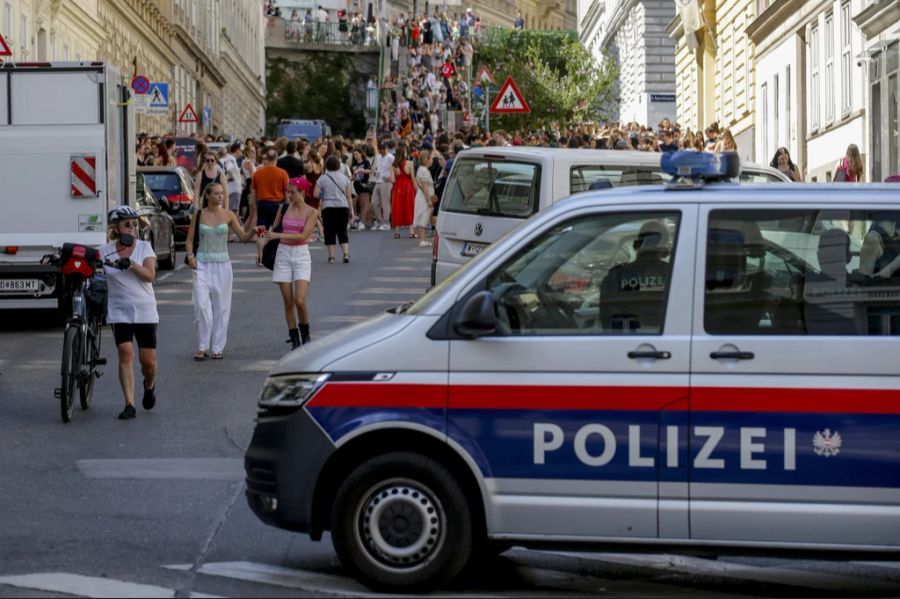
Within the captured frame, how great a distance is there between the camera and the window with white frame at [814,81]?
39.3 meters

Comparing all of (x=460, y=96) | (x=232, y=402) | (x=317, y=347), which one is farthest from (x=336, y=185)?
(x=460, y=96)

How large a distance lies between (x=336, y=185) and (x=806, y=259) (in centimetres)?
2181

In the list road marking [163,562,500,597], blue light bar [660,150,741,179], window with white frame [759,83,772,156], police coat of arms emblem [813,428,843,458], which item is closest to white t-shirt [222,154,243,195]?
window with white frame [759,83,772,156]

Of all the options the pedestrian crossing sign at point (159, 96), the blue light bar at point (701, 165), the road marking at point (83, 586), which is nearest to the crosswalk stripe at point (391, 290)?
the road marking at point (83, 586)

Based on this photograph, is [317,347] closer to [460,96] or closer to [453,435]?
[453,435]

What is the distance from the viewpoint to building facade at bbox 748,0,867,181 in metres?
35.3

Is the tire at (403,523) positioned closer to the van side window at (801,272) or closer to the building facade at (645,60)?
the van side window at (801,272)

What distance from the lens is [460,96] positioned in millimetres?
83938

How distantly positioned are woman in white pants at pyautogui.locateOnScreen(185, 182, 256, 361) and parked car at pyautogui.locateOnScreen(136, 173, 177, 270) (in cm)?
857

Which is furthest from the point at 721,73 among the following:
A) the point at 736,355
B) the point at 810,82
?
the point at 736,355

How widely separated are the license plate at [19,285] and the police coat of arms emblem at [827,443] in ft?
46.0

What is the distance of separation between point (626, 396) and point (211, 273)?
413 inches

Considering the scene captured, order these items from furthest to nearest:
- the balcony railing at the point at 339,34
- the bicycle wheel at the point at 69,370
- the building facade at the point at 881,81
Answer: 1. the balcony railing at the point at 339,34
2. the building facade at the point at 881,81
3. the bicycle wheel at the point at 69,370

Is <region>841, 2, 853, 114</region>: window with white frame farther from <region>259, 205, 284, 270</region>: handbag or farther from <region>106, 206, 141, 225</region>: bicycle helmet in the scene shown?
<region>106, 206, 141, 225</region>: bicycle helmet
